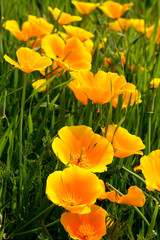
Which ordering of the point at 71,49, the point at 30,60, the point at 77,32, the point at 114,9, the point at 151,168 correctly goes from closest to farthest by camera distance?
the point at 151,168, the point at 30,60, the point at 71,49, the point at 77,32, the point at 114,9

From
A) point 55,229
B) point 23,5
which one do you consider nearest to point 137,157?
point 55,229

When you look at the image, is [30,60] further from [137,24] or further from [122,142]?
[137,24]

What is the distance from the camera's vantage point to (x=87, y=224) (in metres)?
1.09

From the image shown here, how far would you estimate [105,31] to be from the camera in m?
2.46

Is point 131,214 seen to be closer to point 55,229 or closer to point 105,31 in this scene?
point 55,229

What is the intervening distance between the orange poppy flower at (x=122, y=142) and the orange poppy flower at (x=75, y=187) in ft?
0.41

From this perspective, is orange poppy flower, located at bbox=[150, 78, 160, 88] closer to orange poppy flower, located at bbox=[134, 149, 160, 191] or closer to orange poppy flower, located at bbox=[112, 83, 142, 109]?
orange poppy flower, located at bbox=[112, 83, 142, 109]

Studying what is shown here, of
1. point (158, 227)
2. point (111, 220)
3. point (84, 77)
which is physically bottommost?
point (158, 227)

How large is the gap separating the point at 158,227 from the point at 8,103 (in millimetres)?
774

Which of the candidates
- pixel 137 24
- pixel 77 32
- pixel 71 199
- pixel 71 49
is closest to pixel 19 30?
pixel 77 32

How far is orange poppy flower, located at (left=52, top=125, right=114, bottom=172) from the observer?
1.16 metres

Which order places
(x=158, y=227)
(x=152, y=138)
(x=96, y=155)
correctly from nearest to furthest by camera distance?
(x=96, y=155), (x=158, y=227), (x=152, y=138)

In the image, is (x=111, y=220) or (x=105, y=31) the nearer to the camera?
(x=111, y=220)

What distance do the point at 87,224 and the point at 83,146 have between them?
26 centimetres
